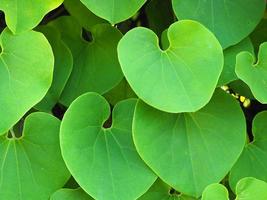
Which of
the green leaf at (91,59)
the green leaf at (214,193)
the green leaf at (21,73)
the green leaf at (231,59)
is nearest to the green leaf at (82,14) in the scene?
the green leaf at (91,59)

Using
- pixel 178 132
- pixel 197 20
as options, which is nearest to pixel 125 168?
pixel 178 132

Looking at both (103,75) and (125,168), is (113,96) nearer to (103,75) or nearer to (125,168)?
(103,75)

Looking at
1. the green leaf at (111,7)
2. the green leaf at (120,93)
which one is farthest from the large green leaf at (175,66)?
the green leaf at (120,93)

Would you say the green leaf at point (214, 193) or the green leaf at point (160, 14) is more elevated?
the green leaf at point (160, 14)

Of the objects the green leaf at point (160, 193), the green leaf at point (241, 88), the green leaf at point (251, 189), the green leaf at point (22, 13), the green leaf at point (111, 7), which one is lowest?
the green leaf at point (160, 193)

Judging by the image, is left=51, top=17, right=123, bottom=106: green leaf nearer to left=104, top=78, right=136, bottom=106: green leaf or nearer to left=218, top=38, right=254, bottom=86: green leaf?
left=104, top=78, right=136, bottom=106: green leaf

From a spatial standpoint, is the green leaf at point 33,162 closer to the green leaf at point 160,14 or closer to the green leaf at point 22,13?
the green leaf at point 22,13

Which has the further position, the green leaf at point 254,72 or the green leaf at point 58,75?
the green leaf at point 58,75

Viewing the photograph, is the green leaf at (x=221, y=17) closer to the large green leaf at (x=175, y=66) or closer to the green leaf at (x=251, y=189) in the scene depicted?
the large green leaf at (x=175, y=66)
